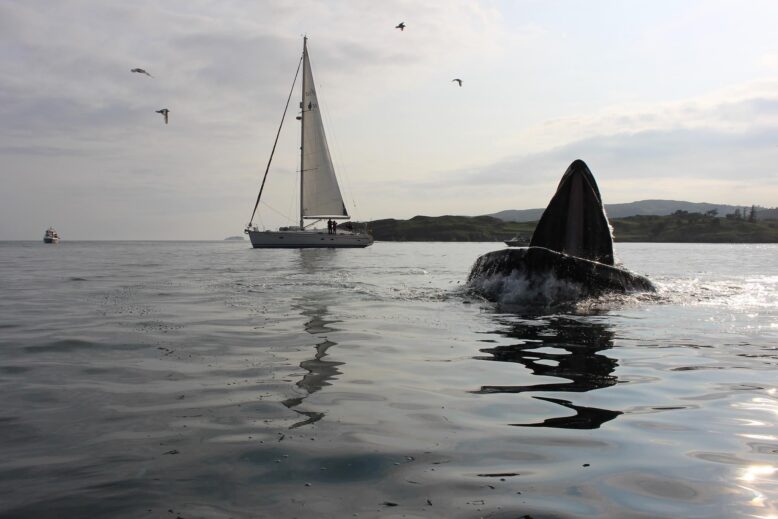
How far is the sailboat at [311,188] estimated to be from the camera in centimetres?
5809

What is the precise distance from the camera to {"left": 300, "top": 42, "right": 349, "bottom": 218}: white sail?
5812 centimetres

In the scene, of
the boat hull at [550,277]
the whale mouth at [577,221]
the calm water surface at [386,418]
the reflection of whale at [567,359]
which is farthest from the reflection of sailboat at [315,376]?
the whale mouth at [577,221]

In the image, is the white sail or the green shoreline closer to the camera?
the white sail

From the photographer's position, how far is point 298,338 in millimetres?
8102

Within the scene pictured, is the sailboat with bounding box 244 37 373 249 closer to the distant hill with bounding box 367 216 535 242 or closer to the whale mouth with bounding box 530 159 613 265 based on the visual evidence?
the whale mouth with bounding box 530 159 613 265

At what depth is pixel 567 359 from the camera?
273 inches

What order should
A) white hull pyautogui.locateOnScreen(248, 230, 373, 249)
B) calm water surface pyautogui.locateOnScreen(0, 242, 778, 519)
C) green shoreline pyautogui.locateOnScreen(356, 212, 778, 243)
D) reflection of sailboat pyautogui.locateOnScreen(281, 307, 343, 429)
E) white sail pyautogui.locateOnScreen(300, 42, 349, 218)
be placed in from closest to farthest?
calm water surface pyautogui.locateOnScreen(0, 242, 778, 519) < reflection of sailboat pyautogui.locateOnScreen(281, 307, 343, 429) < white hull pyautogui.locateOnScreen(248, 230, 373, 249) < white sail pyautogui.locateOnScreen(300, 42, 349, 218) < green shoreline pyautogui.locateOnScreen(356, 212, 778, 243)

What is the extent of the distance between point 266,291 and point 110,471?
466 inches

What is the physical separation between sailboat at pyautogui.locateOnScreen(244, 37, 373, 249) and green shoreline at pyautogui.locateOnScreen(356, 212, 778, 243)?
83.7 meters

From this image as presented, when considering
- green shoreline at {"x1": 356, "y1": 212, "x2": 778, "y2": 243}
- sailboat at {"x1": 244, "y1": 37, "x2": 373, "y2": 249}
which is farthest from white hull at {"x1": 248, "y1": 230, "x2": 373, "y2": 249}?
green shoreline at {"x1": 356, "y1": 212, "x2": 778, "y2": 243}

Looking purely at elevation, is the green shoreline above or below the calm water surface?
above

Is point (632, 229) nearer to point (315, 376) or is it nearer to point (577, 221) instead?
point (577, 221)

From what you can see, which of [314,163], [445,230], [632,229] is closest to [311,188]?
[314,163]

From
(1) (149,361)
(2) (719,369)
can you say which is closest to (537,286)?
(2) (719,369)
